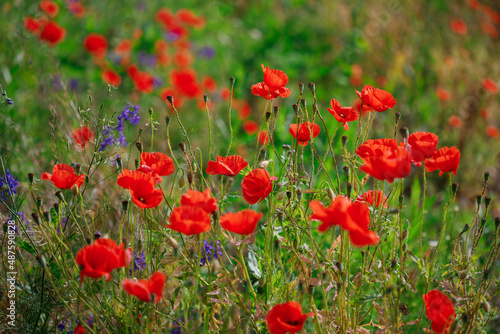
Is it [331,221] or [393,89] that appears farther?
[393,89]

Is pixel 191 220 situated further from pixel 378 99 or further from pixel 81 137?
pixel 81 137

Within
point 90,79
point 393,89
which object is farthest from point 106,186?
point 393,89

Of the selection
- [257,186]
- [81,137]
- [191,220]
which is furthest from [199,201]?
[81,137]

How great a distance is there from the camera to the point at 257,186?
3.31 feet

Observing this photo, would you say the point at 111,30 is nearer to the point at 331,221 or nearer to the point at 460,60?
the point at 460,60

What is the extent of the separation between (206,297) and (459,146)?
3.07 m

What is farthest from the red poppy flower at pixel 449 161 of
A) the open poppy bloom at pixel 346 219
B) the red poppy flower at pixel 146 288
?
the red poppy flower at pixel 146 288

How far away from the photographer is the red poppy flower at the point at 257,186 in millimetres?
987

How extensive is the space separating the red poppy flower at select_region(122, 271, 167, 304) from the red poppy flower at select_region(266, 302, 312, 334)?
0.23 metres

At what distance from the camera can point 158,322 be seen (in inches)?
42.2

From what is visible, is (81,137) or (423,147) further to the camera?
(81,137)

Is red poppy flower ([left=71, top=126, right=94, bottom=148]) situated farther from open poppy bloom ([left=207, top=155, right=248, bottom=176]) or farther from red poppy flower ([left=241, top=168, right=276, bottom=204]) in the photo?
red poppy flower ([left=241, top=168, right=276, bottom=204])

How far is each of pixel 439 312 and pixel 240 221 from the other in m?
0.48

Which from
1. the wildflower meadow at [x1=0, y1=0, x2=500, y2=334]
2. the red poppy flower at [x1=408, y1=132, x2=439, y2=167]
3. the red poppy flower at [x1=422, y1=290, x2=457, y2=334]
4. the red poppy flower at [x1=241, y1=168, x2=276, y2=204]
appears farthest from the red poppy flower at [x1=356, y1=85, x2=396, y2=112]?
the red poppy flower at [x1=422, y1=290, x2=457, y2=334]
